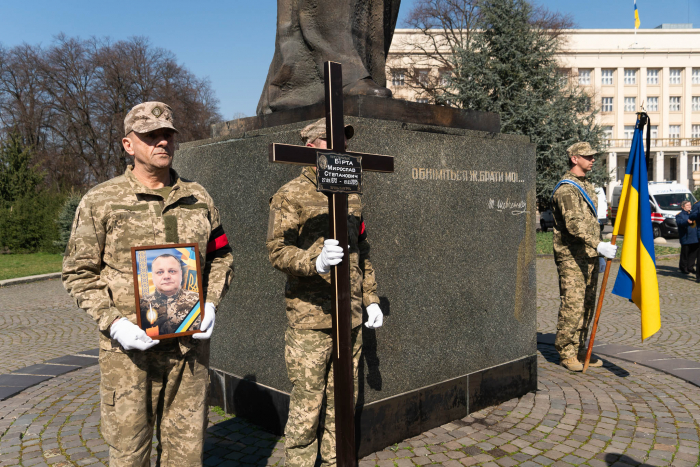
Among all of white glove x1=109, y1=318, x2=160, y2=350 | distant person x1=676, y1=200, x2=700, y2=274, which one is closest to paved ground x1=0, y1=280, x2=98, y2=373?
white glove x1=109, y1=318, x2=160, y2=350

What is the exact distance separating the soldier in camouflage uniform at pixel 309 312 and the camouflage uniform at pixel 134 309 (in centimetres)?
49

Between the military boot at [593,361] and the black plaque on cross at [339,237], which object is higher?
the black plaque on cross at [339,237]

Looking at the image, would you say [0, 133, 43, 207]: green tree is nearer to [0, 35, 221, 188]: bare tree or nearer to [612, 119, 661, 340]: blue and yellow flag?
[0, 35, 221, 188]: bare tree

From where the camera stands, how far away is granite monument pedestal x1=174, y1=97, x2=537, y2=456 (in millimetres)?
3713

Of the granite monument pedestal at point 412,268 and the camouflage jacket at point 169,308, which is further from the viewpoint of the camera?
the granite monument pedestal at point 412,268

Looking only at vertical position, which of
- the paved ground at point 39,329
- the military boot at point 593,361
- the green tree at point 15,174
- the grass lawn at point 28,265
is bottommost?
the paved ground at point 39,329

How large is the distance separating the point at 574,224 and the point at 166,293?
4.04 meters

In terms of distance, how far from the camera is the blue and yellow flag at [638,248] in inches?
194

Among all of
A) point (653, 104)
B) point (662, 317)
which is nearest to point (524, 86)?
point (662, 317)

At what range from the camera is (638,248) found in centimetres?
509

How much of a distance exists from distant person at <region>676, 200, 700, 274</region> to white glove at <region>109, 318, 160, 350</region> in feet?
41.4

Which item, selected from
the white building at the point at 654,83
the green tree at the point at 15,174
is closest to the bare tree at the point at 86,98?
the green tree at the point at 15,174

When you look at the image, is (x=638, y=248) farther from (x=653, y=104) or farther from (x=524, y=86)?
(x=653, y=104)

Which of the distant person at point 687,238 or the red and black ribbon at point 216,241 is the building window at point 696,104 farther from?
the red and black ribbon at point 216,241
